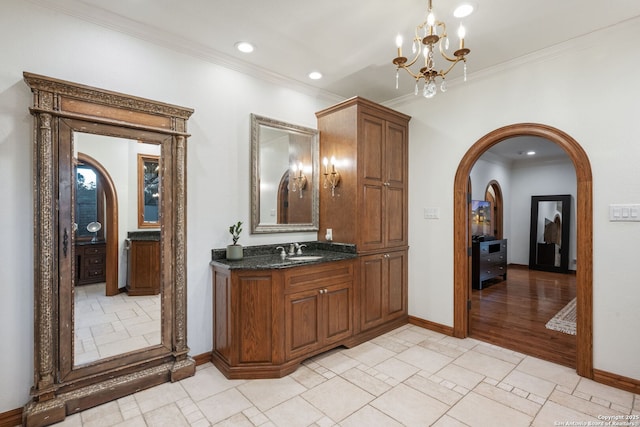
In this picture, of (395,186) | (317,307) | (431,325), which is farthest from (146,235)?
(431,325)

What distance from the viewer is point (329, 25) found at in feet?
8.48

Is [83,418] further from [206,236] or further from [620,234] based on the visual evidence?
[620,234]

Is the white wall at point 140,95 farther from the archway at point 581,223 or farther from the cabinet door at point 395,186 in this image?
the archway at point 581,223

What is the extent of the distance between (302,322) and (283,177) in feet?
5.28

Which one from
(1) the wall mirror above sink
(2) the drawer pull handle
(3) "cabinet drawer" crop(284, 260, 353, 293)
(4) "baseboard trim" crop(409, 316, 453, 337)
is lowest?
(4) "baseboard trim" crop(409, 316, 453, 337)

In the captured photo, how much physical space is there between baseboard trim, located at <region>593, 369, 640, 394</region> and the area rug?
116 cm

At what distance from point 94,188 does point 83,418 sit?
1.64 metres

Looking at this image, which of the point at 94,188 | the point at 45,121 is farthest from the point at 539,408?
the point at 45,121

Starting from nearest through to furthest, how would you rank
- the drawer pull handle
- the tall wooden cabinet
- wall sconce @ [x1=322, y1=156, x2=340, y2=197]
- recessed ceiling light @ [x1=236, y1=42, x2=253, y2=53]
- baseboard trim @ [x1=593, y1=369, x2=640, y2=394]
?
the drawer pull handle, baseboard trim @ [x1=593, y1=369, x2=640, y2=394], recessed ceiling light @ [x1=236, y1=42, x2=253, y2=53], the tall wooden cabinet, wall sconce @ [x1=322, y1=156, x2=340, y2=197]

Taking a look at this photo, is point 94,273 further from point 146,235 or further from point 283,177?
point 283,177

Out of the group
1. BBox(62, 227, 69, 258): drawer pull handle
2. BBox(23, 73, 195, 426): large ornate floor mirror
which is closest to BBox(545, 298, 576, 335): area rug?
BBox(23, 73, 195, 426): large ornate floor mirror

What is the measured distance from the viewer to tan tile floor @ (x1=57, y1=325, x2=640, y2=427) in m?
2.11

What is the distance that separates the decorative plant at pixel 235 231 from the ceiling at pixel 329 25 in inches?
63.4

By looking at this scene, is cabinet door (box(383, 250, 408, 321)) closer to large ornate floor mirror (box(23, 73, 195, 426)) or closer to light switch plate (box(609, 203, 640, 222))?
light switch plate (box(609, 203, 640, 222))
